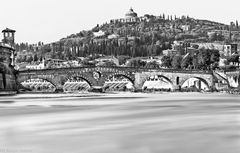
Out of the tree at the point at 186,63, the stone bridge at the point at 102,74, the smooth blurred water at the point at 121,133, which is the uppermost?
the tree at the point at 186,63

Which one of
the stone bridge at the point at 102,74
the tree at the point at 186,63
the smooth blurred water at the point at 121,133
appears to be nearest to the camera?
the smooth blurred water at the point at 121,133

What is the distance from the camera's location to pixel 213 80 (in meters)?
95.6

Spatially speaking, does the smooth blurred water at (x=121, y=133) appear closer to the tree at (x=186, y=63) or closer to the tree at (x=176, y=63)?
the tree at (x=186, y=63)

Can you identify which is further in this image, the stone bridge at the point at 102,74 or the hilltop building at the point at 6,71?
the stone bridge at the point at 102,74

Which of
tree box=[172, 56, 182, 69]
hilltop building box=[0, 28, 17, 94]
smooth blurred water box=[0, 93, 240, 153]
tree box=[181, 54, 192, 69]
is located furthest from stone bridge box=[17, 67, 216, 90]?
smooth blurred water box=[0, 93, 240, 153]

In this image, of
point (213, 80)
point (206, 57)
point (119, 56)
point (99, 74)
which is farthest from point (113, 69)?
point (119, 56)

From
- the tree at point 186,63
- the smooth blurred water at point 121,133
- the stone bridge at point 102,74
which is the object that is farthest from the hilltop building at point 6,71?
the smooth blurred water at point 121,133

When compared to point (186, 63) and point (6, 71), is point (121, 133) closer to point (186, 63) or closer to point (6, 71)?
point (6, 71)

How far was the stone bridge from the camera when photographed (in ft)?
285

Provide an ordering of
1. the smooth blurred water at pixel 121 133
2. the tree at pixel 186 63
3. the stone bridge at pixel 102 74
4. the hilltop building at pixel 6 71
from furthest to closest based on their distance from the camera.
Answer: the tree at pixel 186 63 → the stone bridge at pixel 102 74 → the hilltop building at pixel 6 71 → the smooth blurred water at pixel 121 133

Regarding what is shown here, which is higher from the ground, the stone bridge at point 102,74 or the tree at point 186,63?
the tree at point 186,63

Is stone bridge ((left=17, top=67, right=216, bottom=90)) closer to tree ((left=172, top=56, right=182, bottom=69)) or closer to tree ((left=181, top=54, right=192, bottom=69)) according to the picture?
tree ((left=181, top=54, right=192, bottom=69))

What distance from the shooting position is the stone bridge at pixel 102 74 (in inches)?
3415

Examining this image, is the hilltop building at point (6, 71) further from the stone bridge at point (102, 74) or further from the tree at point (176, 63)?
the tree at point (176, 63)
